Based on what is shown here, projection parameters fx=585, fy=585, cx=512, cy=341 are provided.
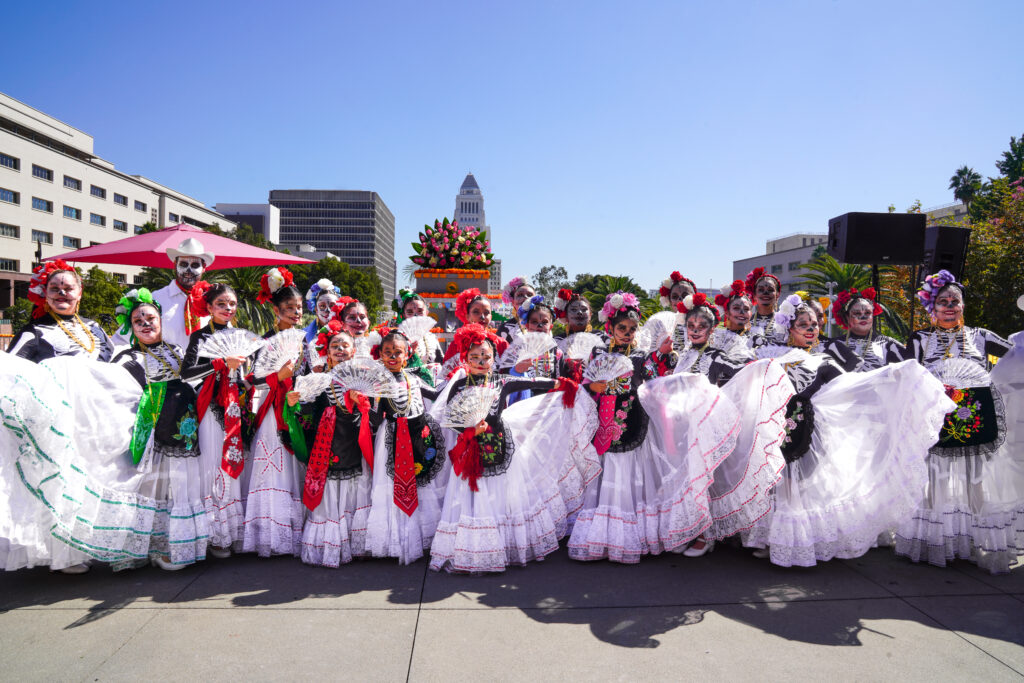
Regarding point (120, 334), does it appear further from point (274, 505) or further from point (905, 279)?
point (905, 279)

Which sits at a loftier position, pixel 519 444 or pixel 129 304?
pixel 129 304

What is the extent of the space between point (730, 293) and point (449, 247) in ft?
17.9

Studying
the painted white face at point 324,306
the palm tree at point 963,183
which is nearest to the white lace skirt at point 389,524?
the painted white face at point 324,306

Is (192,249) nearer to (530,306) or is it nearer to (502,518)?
(530,306)

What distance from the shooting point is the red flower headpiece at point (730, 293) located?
4559 mm

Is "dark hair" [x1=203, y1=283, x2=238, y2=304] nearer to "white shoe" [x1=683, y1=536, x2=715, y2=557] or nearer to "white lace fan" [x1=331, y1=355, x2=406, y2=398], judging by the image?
"white lace fan" [x1=331, y1=355, x2=406, y2=398]

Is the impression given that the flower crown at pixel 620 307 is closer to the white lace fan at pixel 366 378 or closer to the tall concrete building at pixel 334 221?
the white lace fan at pixel 366 378

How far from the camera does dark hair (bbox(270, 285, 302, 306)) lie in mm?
4496

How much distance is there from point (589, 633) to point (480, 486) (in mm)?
1124

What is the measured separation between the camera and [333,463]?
3822 mm

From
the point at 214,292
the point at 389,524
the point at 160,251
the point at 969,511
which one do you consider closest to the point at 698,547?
the point at 969,511

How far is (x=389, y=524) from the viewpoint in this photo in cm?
384

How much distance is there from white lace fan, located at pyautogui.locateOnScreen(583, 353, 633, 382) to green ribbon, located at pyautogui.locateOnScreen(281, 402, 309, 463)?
2.00 meters

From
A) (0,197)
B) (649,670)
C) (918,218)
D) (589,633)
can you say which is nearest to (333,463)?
(589,633)
